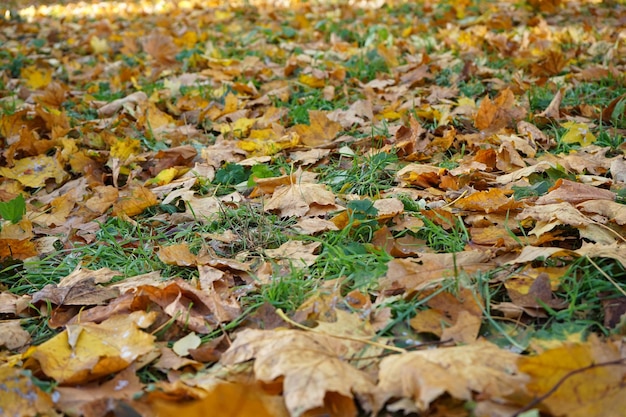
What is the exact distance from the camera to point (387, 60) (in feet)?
11.7

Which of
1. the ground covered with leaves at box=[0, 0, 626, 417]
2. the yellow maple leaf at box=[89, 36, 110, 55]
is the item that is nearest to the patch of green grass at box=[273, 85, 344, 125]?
the ground covered with leaves at box=[0, 0, 626, 417]

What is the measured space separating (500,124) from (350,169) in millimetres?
760

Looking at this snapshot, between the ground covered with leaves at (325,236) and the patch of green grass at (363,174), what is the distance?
1 cm

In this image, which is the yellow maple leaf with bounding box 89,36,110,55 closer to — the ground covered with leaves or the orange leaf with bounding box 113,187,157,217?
the ground covered with leaves

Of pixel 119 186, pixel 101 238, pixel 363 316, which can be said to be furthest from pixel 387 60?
pixel 363 316

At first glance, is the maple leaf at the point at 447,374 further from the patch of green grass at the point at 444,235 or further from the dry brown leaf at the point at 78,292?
the dry brown leaf at the point at 78,292

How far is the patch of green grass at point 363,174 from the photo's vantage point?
6.84 ft

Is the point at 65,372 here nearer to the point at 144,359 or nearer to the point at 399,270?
the point at 144,359

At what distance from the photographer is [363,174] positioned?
216 cm

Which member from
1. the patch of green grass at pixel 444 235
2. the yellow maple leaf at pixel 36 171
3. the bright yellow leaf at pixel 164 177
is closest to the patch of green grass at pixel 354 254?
the patch of green grass at pixel 444 235

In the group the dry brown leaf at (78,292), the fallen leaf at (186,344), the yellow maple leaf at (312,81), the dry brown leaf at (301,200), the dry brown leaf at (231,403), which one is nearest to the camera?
the dry brown leaf at (231,403)

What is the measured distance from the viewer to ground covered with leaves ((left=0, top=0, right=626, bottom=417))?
44.3 inches

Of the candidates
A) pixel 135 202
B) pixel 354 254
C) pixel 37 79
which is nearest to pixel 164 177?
pixel 135 202

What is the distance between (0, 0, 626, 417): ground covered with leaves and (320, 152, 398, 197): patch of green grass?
11 mm
